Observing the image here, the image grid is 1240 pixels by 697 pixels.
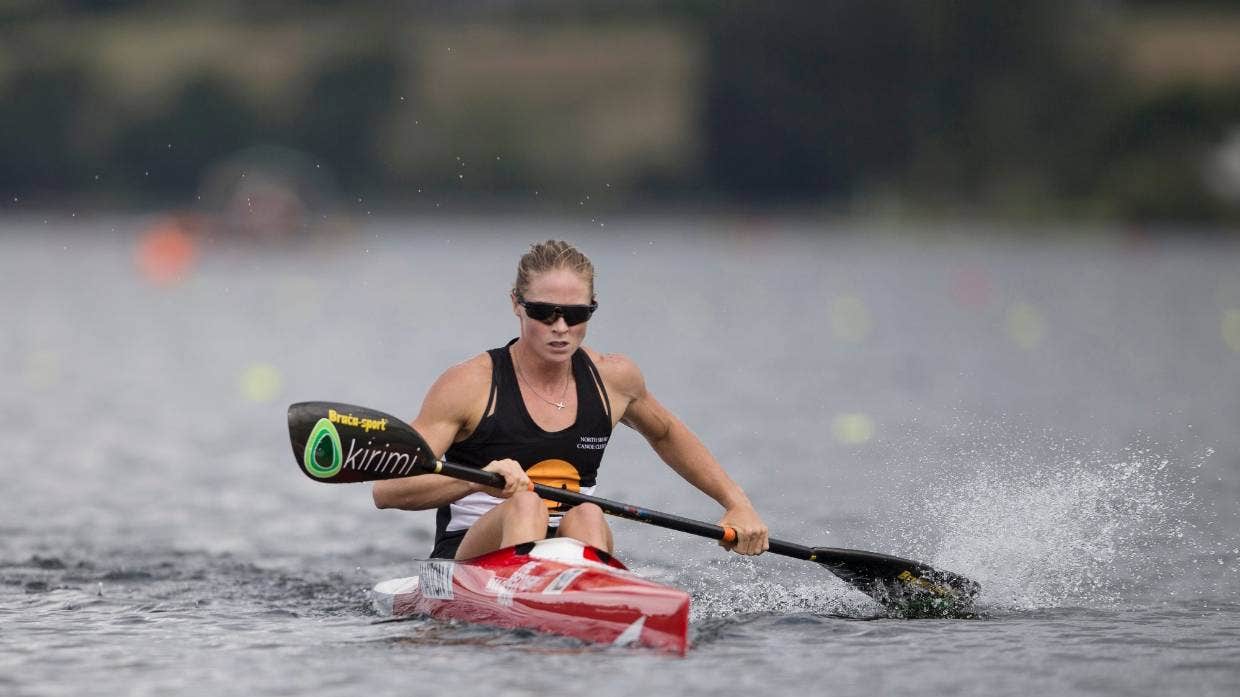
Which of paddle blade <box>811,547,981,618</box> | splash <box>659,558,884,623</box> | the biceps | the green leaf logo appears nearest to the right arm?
the green leaf logo

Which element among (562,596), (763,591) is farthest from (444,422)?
(763,591)

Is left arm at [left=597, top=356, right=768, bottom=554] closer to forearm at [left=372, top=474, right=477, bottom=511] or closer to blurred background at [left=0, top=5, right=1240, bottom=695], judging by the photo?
blurred background at [left=0, top=5, right=1240, bottom=695]

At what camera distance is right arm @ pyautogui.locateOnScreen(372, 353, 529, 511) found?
8.70 metres

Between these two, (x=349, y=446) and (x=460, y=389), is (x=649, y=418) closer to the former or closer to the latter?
(x=460, y=389)

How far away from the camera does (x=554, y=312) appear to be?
8602 millimetres

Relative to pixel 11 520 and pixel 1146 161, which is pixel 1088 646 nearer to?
pixel 11 520

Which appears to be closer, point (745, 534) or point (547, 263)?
point (547, 263)

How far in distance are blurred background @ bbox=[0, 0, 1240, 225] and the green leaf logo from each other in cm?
6407

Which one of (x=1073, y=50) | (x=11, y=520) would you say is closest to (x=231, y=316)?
(x=11, y=520)

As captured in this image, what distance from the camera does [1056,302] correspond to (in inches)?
1412

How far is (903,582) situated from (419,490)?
252cm

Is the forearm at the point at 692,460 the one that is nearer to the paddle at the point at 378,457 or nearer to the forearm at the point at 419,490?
the paddle at the point at 378,457

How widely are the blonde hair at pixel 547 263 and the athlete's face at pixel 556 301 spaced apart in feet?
0.07

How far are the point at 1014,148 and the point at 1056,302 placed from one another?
42.1 metres
